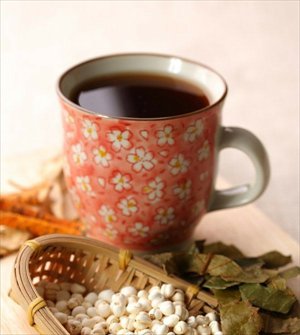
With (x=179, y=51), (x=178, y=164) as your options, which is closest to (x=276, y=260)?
(x=178, y=164)

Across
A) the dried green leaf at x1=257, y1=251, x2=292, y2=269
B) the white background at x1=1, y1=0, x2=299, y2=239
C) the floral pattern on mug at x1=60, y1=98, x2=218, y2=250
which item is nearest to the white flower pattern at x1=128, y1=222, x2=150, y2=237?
the floral pattern on mug at x1=60, y1=98, x2=218, y2=250

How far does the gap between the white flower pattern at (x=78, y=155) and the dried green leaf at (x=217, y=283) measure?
0.15 m

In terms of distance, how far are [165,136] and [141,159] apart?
29 mm

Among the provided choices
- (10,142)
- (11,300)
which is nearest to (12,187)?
(11,300)

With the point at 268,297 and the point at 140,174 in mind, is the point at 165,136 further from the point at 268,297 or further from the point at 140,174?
the point at 268,297

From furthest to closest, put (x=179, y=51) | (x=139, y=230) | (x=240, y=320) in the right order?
(x=179, y=51)
(x=139, y=230)
(x=240, y=320)

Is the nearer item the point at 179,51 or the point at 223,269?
the point at 223,269

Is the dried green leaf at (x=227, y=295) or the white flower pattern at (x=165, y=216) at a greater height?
the white flower pattern at (x=165, y=216)

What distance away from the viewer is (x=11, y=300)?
0.56m

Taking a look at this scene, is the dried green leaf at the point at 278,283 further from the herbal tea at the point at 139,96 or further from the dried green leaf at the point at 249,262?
the herbal tea at the point at 139,96

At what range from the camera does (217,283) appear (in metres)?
0.52

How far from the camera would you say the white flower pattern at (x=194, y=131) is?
21.1 inches

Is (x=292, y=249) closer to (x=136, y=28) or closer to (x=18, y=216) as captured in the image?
(x=18, y=216)

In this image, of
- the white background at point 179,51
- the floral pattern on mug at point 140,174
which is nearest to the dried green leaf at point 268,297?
the floral pattern on mug at point 140,174
